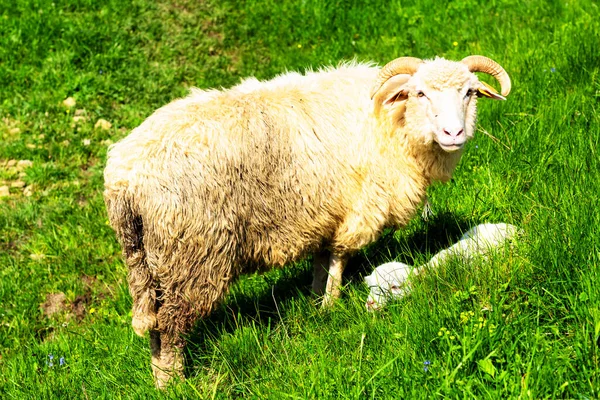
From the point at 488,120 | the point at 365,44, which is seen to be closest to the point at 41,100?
the point at 365,44

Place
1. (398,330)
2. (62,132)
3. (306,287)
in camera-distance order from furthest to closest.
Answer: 1. (62,132)
2. (306,287)
3. (398,330)

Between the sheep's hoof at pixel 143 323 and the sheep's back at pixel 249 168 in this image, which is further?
the sheep's hoof at pixel 143 323

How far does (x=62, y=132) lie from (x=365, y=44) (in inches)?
151

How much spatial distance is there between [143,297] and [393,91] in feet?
6.80

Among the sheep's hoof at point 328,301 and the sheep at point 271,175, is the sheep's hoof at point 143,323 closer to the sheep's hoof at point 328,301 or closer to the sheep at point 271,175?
the sheep at point 271,175

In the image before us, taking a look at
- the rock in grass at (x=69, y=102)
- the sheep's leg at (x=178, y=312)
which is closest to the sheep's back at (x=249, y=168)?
the sheep's leg at (x=178, y=312)

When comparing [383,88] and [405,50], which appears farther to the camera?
[405,50]

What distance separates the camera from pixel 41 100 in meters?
7.91

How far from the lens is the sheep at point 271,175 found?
3.80 meters

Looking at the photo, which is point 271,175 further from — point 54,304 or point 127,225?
point 54,304

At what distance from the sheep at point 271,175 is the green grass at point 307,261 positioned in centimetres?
32

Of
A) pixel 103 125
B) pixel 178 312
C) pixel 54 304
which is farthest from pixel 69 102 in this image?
pixel 178 312

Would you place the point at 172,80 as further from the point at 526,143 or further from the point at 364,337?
the point at 364,337

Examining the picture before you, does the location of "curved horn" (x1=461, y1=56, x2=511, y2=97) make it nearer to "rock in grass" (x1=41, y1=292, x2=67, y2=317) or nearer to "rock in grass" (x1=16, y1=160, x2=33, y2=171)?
"rock in grass" (x1=41, y1=292, x2=67, y2=317)
